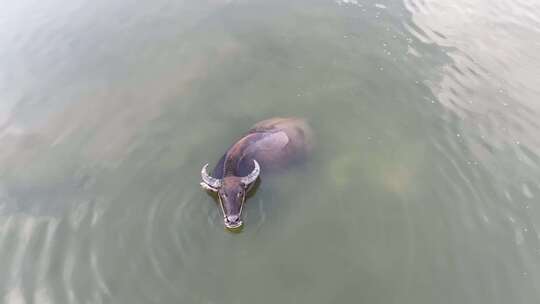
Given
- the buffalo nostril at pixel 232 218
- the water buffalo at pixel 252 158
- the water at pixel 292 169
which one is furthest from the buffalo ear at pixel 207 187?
the buffalo nostril at pixel 232 218

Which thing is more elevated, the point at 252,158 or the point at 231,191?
the point at 231,191

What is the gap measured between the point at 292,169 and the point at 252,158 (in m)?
0.93

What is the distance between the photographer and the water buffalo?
7250mm

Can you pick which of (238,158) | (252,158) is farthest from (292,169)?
(238,158)

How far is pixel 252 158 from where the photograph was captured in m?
8.20

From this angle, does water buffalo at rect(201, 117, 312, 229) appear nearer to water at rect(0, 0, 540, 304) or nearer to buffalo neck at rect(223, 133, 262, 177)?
buffalo neck at rect(223, 133, 262, 177)

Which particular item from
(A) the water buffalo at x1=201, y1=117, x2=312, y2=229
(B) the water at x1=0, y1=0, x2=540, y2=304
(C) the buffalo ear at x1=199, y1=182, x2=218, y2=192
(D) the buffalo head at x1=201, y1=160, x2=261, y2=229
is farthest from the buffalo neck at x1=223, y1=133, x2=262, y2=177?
(B) the water at x1=0, y1=0, x2=540, y2=304

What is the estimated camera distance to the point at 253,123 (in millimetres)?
9609

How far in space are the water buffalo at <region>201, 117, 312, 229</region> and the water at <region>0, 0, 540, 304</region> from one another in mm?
358

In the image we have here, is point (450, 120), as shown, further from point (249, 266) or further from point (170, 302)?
point (170, 302)

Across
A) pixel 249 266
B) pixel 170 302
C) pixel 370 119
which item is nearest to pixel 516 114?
pixel 370 119

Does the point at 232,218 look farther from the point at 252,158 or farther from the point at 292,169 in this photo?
the point at 292,169

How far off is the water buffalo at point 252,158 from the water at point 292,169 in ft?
→ 1.17

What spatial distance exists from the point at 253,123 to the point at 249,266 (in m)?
3.95
